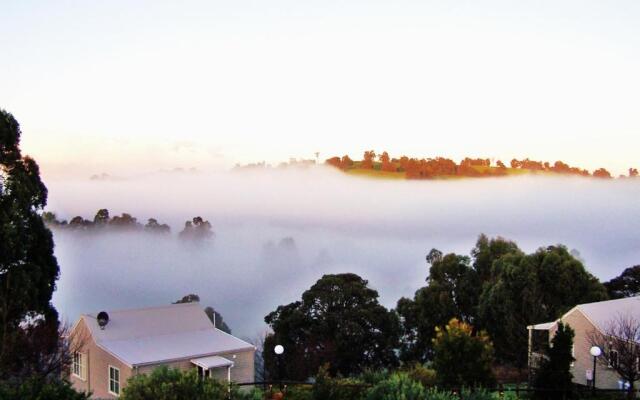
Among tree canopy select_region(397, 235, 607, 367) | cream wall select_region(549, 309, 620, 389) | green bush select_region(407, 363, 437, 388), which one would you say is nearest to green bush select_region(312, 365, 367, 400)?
green bush select_region(407, 363, 437, 388)

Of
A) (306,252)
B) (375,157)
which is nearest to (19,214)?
(375,157)

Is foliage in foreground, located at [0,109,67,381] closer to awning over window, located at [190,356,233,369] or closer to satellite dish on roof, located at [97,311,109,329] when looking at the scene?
satellite dish on roof, located at [97,311,109,329]

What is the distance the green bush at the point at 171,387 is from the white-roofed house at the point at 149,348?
10.1 m

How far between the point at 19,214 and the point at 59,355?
187 inches

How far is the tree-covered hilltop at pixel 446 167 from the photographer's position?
52.3 meters

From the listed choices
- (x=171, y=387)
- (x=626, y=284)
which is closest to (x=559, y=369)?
(x=171, y=387)

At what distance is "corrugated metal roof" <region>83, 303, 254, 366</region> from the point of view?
20.4 m

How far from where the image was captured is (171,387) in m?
9.34

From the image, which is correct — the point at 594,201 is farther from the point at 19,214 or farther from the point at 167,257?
the point at 19,214

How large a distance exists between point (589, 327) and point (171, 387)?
1680cm

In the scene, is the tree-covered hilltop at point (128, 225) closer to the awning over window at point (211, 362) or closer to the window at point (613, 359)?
the awning over window at point (211, 362)

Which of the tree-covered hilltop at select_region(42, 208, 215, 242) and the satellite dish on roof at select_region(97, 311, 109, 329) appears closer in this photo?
the satellite dish on roof at select_region(97, 311, 109, 329)

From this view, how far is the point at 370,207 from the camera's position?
6341 centimetres

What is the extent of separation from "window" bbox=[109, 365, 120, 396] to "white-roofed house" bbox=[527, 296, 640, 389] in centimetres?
1289
